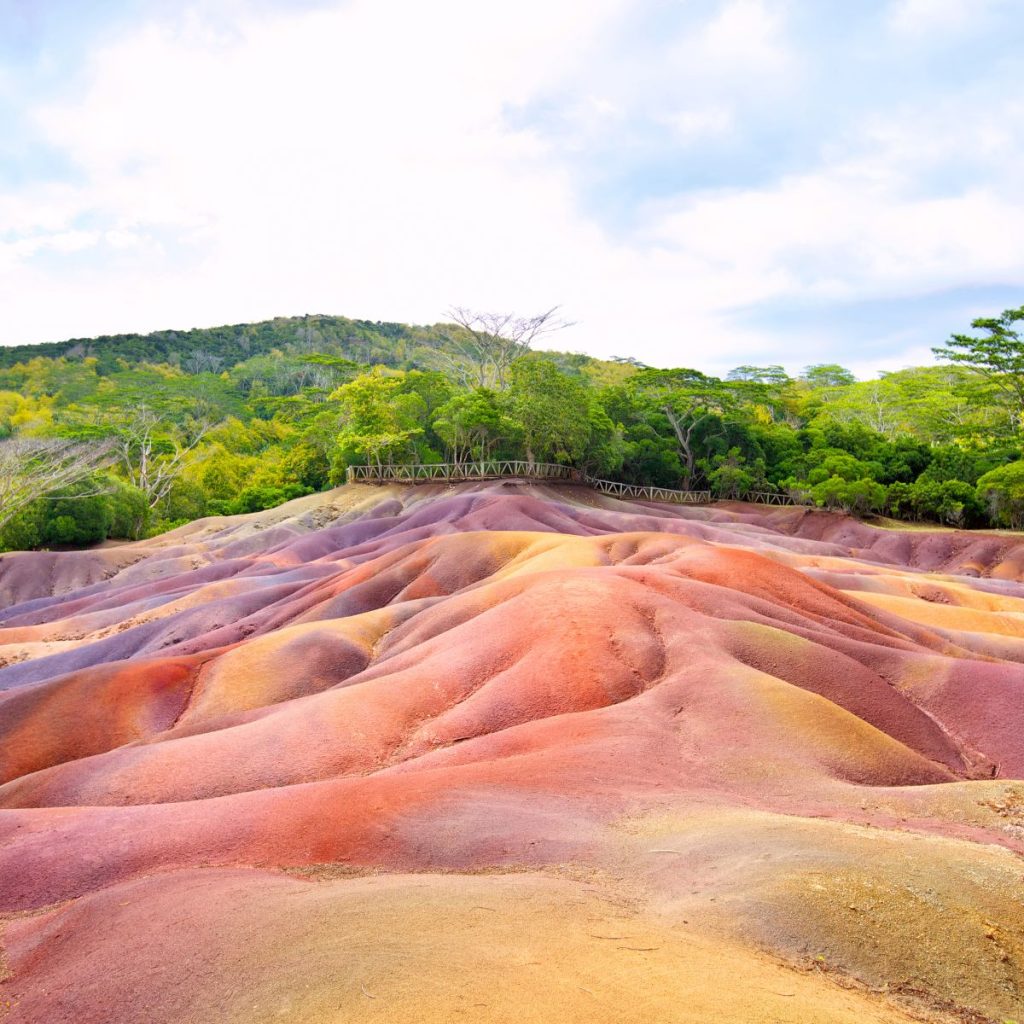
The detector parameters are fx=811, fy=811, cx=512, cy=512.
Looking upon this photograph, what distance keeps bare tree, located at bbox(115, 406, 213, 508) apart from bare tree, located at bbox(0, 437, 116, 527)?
16012 mm

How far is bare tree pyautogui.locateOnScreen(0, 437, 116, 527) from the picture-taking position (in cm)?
5112

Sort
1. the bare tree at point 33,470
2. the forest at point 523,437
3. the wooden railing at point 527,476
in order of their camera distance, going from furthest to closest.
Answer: the wooden railing at point 527,476
the forest at point 523,437
the bare tree at point 33,470

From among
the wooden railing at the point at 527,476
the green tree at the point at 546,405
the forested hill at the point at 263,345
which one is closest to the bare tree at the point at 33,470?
the wooden railing at the point at 527,476

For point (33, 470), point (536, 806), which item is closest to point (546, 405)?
point (33, 470)

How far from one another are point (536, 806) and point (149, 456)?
7638 cm

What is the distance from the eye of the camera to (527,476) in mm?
62125

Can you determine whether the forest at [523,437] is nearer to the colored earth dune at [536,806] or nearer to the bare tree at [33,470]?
the bare tree at [33,470]

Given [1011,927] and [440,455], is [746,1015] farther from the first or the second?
[440,455]

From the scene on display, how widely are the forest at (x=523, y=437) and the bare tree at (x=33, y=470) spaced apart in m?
0.16

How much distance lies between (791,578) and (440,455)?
4710 centimetres

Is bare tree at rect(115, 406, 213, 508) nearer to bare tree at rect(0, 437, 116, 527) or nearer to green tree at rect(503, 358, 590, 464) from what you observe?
bare tree at rect(0, 437, 116, 527)

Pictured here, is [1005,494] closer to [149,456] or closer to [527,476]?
[527,476]

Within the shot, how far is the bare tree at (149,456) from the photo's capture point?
74000mm

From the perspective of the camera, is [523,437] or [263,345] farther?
[263,345]
